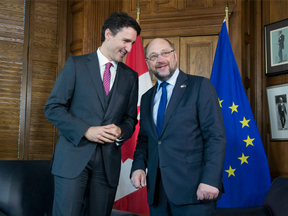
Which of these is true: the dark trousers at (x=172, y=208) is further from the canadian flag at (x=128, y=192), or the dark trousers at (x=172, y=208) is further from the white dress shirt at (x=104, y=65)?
the canadian flag at (x=128, y=192)

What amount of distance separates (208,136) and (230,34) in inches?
98.1

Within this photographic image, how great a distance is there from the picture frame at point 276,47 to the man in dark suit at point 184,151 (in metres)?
2.20

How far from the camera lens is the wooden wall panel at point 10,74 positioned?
403cm

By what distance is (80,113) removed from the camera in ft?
5.65

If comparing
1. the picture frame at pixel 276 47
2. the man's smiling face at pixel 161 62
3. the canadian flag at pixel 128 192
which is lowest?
the canadian flag at pixel 128 192

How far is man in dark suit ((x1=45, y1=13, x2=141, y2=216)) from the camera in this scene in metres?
1.63

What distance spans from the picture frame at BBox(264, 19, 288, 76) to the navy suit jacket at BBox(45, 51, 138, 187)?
97.3 inches

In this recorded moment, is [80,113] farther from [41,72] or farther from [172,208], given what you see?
[41,72]

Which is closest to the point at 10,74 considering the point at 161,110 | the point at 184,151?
the point at 161,110

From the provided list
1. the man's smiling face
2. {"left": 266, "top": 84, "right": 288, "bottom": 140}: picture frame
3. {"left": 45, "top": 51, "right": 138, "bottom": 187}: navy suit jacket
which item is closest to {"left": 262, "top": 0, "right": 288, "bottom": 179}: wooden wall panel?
{"left": 266, "top": 84, "right": 288, "bottom": 140}: picture frame

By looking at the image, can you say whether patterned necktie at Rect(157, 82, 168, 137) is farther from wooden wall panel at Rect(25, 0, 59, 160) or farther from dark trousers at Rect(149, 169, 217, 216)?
wooden wall panel at Rect(25, 0, 59, 160)

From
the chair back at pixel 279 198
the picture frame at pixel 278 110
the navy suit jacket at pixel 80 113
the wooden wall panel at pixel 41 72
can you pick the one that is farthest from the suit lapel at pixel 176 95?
the wooden wall panel at pixel 41 72

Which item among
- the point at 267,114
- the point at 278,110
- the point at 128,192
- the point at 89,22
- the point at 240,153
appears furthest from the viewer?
the point at 89,22

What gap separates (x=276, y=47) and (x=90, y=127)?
287 cm
